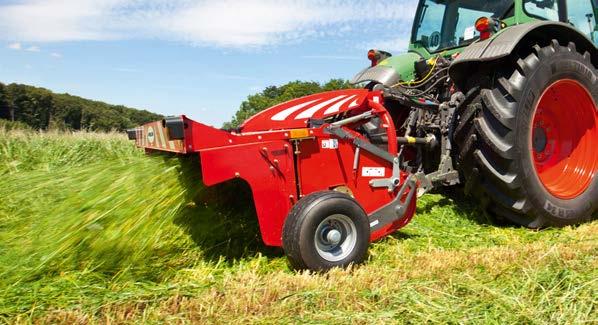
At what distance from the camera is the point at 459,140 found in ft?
13.3

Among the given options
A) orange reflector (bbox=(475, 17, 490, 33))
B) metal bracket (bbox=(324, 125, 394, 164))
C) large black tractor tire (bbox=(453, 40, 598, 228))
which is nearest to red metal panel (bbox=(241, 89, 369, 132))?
metal bracket (bbox=(324, 125, 394, 164))

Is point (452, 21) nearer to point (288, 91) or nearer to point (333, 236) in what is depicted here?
point (333, 236)

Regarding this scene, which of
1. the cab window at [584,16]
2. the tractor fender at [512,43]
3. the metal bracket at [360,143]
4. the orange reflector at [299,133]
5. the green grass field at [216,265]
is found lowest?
the green grass field at [216,265]

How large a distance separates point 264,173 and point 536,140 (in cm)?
255

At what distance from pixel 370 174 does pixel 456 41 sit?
237 centimetres

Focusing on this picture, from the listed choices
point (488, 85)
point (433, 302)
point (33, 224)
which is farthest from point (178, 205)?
point (488, 85)

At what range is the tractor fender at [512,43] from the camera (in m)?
3.73

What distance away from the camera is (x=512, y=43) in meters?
3.67

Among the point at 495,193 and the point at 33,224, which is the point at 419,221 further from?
the point at 33,224

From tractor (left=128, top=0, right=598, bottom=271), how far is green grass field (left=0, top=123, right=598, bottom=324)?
230 mm

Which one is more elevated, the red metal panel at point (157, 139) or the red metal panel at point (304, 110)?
the red metal panel at point (304, 110)

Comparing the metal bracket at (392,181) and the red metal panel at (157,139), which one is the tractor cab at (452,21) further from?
the red metal panel at (157,139)

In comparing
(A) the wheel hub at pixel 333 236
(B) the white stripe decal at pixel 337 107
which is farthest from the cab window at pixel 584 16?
(A) the wheel hub at pixel 333 236

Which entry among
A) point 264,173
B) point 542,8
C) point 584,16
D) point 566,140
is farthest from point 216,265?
point 584,16
